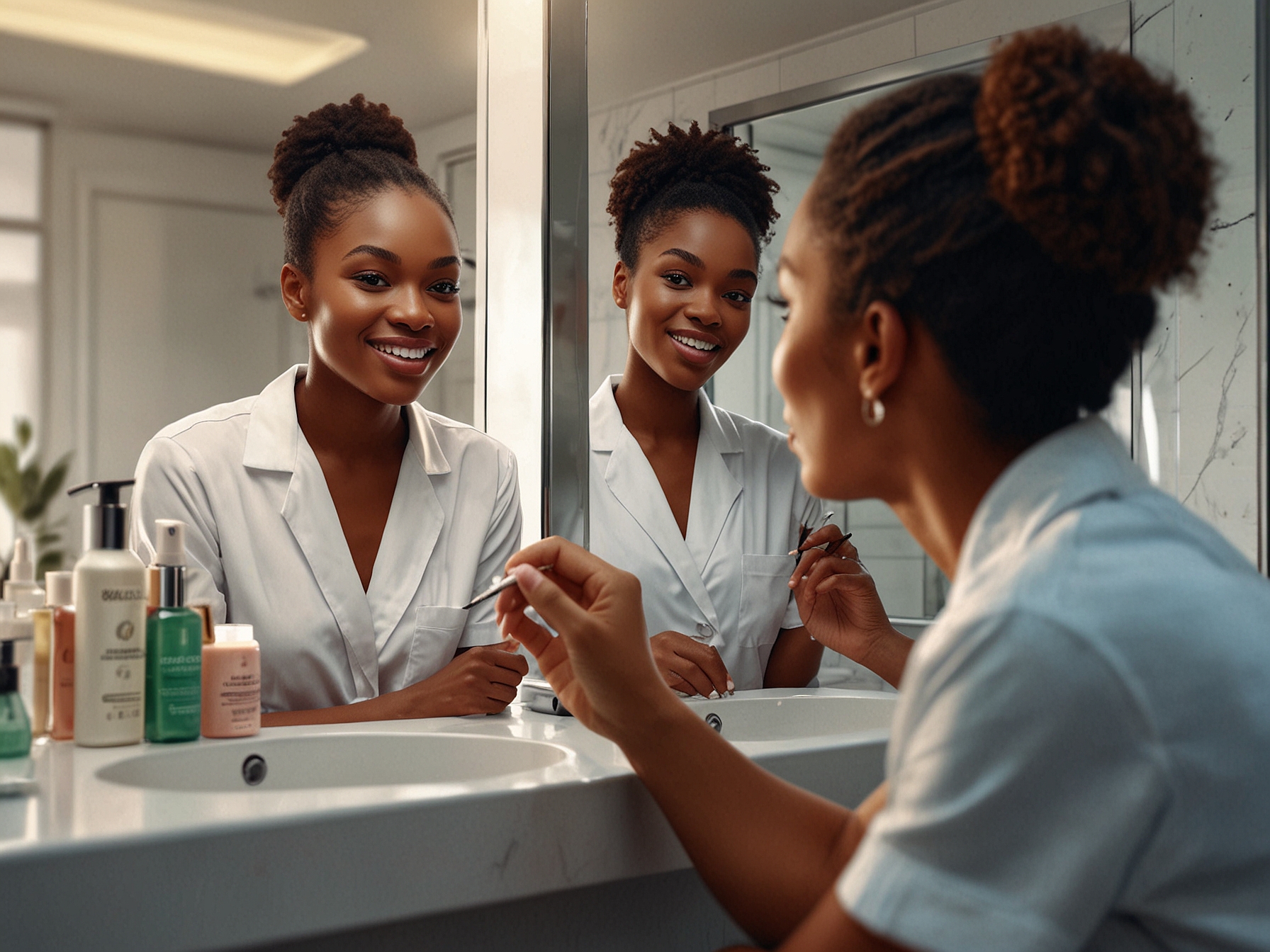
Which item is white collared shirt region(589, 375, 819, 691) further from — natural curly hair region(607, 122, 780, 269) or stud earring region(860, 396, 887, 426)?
stud earring region(860, 396, 887, 426)

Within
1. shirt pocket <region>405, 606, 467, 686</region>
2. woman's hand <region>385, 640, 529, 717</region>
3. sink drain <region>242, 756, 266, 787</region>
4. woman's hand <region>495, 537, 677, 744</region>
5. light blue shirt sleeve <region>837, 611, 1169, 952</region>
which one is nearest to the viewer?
light blue shirt sleeve <region>837, 611, 1169, 952</region>

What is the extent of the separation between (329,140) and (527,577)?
0.72 m

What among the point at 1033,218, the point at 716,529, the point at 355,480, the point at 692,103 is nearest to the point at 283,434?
the point at 355,480

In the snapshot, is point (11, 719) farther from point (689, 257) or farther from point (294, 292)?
point (689, 257)

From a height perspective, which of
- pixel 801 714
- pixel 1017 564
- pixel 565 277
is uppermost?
pixel 565 277

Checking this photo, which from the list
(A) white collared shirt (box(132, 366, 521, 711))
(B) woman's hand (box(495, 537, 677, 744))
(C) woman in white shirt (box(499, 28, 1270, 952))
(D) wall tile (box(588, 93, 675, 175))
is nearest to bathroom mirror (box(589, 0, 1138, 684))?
(D) wall tile (box(588, 93, 675, 175))

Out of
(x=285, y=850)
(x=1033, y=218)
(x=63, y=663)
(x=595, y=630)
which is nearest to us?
(x=1033, y=218)

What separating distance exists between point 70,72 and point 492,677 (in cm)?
83

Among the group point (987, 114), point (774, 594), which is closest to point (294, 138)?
point (774, 594)

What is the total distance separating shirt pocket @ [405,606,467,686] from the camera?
128 cm

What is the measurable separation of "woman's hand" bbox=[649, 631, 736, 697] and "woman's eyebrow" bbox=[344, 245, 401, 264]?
0.53 meters

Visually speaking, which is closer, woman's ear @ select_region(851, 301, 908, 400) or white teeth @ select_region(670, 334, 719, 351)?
woman's ear @ select_region(851, 301, 908, 400)

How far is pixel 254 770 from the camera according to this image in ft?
3.18

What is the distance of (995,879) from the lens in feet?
1.66
